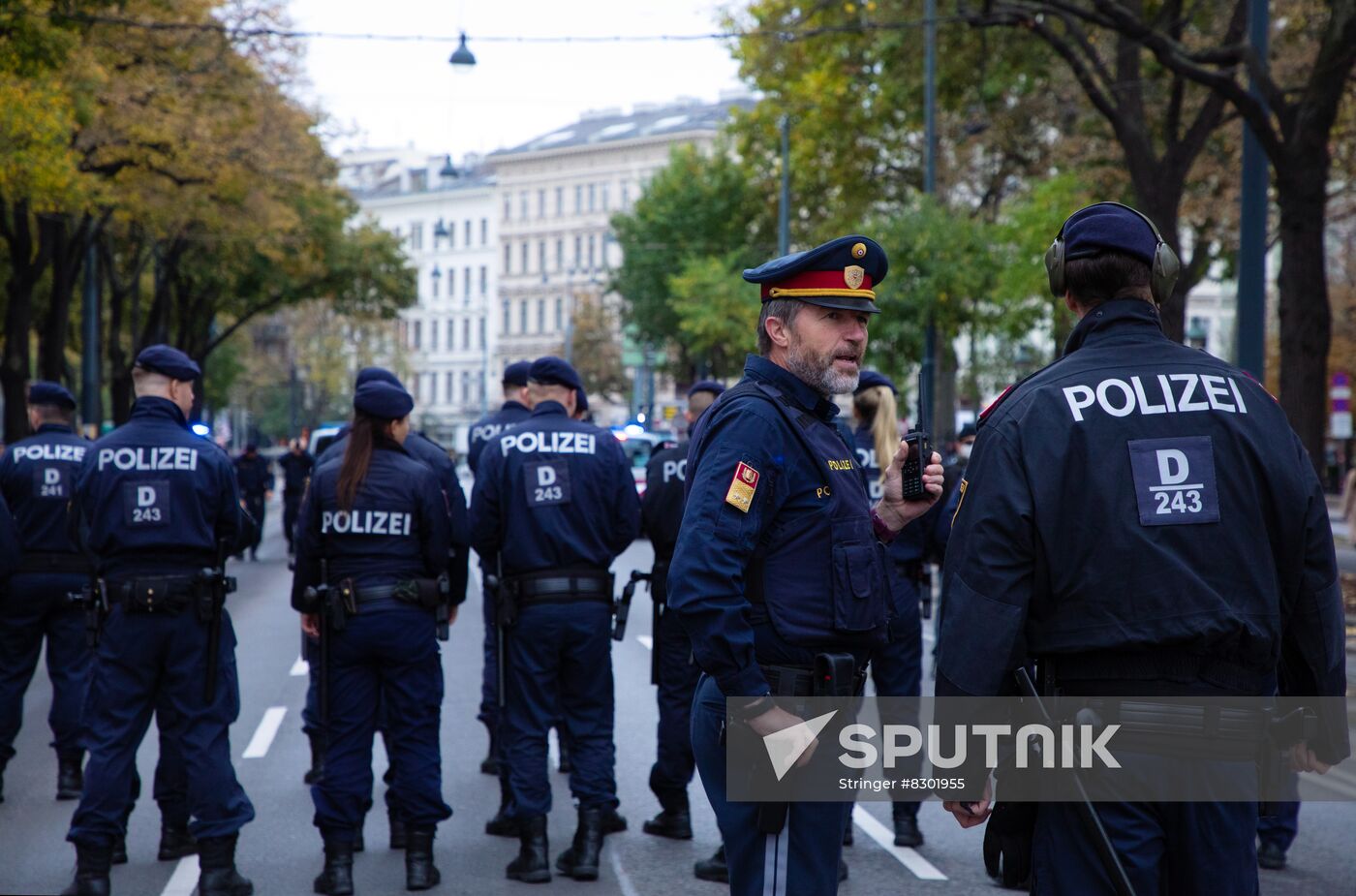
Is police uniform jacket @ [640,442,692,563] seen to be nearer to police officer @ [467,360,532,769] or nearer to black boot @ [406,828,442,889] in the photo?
police officer @ [467,360,532,769]

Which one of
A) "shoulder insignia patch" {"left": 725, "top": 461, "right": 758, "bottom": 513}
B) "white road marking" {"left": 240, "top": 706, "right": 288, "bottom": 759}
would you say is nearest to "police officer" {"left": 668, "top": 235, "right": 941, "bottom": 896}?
"shoulder insignia patch" {"left": 725, "top": 461, "right": 758, "bottom": 513}

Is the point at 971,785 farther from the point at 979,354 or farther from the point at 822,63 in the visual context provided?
the point at 979,354

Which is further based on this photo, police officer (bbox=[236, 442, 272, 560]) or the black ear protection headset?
police officer (bbox=[236, 442, 272, 560])

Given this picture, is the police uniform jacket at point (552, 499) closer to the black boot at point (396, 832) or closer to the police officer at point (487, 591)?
the police officer at point (487, 591)

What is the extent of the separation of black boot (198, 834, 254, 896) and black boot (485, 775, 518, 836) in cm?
136

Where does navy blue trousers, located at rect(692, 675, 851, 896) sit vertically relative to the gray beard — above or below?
below

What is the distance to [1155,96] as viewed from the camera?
2622 centimetres

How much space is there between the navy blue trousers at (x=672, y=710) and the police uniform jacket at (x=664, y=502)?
493 mm

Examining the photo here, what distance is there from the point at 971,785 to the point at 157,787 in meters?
4.58

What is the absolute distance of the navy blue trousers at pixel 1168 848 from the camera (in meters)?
3.37

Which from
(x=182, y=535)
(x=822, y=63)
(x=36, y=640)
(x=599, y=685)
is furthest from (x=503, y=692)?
(x=822, y=63)

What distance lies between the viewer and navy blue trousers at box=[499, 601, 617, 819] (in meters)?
6.81

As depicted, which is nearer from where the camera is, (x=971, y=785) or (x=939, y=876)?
(x=971, y=785)

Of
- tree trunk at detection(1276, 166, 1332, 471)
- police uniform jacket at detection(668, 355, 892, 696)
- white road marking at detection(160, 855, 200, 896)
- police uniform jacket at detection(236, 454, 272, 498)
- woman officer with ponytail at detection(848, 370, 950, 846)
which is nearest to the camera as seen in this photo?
police uniform jacket at detection(668, 355, 892, 696)
